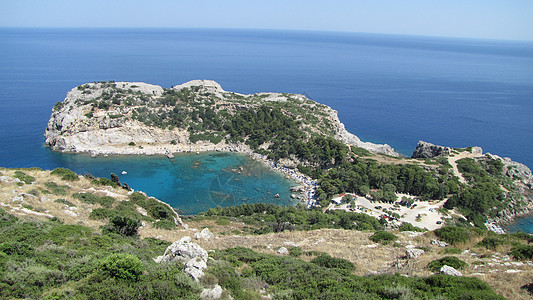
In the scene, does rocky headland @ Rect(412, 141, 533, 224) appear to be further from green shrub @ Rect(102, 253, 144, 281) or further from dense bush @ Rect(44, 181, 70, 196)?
dense bush @ Rect(44, 181, 70, 196)

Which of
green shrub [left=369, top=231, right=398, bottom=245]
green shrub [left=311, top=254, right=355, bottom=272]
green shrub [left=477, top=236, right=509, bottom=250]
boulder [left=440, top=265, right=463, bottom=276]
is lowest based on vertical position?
green shrub [left=369, top=231, right=398, bottom=245]

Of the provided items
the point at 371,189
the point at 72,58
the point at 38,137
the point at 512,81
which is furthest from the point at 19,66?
the point at 512,81

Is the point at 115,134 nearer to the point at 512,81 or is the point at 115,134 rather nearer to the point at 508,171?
the point at 508,171

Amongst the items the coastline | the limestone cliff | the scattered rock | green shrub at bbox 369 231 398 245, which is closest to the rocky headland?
the limestone cliff

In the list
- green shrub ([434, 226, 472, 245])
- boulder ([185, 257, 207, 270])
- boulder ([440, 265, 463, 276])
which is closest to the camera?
boulder ([185, 257, 207, 270])

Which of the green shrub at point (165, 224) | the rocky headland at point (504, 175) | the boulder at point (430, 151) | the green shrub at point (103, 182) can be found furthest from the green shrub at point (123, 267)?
the boulder at point (430, 151)

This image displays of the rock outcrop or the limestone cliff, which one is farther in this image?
the limestone cliff
